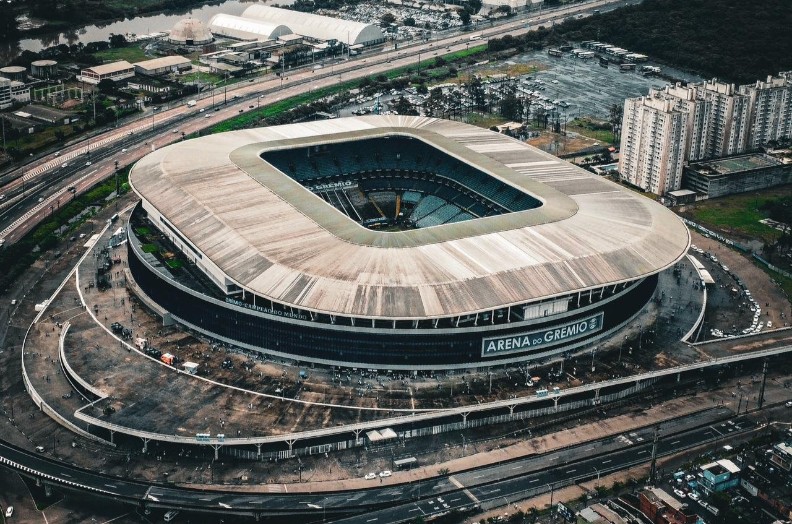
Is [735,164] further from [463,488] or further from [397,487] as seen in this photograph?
[397,487]

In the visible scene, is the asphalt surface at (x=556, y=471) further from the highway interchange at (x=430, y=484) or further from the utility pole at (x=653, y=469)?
the utility pole at (x=653, y=469)

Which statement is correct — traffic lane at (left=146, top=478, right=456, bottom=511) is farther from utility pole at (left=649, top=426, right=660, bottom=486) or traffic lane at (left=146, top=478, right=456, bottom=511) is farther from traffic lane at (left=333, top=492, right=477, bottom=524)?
utility pole at (left=649, top=426, right=660, bottom=486)

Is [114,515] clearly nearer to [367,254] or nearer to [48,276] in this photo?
[367,254]

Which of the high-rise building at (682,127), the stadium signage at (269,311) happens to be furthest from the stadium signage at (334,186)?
the high-rise building at (682,127)

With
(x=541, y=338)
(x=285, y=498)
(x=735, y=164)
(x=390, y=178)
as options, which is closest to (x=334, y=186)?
(x=390, y=178)

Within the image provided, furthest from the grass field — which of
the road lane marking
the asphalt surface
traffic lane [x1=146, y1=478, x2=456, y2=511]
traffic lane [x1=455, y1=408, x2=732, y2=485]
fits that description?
traffic lane [x1=146, y1=478, x2=456, y2=511]

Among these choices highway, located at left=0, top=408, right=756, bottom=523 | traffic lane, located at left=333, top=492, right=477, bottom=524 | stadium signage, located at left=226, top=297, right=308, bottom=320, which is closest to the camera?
traffic lane, located at left=333, top=492, right=477, bottom=524
